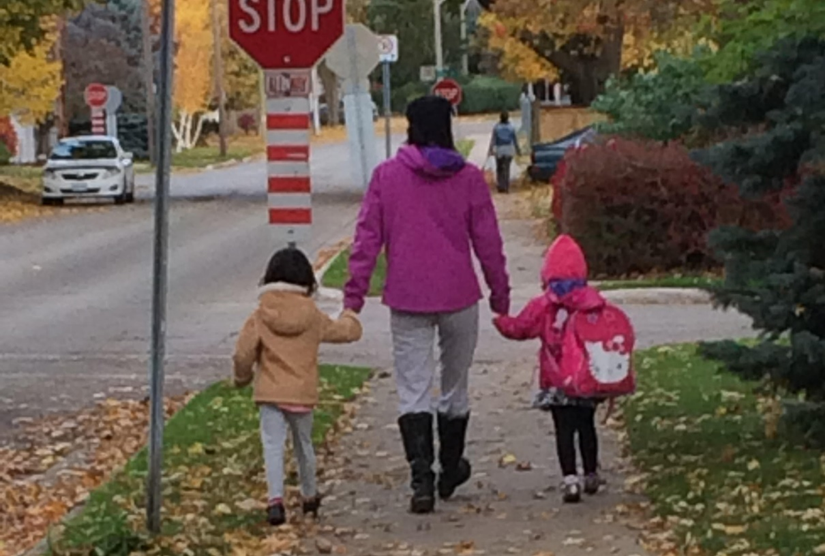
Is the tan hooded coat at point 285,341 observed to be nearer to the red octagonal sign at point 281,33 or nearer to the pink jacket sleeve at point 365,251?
the pink jacket sleeve at point 365,251

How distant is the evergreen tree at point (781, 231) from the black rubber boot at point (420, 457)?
5.27 feet

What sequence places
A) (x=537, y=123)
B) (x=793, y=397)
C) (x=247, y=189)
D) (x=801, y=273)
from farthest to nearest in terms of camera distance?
(x=537, y=123) → (x=247, y=189) → (x=793, y=397) → (x=801, y=273)

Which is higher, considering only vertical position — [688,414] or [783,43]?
[783,43]

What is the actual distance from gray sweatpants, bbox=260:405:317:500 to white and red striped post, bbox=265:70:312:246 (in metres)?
2.87

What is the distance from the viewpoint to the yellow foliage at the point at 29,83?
145 ft

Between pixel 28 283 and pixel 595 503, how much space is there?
15417 millimetres

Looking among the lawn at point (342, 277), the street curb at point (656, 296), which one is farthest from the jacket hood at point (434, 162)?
the lawn at point (342, 277)

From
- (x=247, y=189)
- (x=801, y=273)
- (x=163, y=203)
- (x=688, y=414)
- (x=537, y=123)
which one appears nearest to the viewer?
(x=163, y=203)

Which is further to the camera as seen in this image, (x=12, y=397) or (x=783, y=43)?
(x=12, y=397)

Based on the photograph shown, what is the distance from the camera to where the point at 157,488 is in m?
7.76

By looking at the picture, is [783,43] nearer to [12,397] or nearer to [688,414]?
[688,414]

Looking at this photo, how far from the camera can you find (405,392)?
8609mm

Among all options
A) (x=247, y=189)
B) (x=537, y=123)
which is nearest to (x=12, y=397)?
(x=247, y=189)

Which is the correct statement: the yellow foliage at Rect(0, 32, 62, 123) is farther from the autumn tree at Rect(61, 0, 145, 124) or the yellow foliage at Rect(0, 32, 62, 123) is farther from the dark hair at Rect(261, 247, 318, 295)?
the dark hair at Rect(261, 247, 318, 295)
